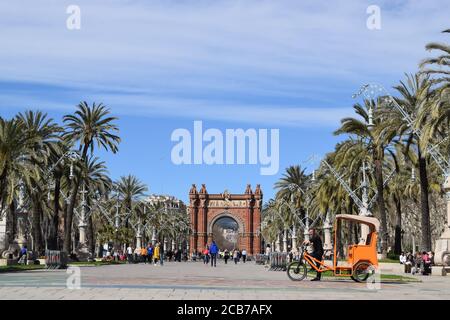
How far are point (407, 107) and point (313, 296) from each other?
28.4m

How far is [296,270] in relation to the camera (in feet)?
79.5

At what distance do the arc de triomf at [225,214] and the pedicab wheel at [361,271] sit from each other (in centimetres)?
12452

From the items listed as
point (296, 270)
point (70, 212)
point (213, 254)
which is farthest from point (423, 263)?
point (70, 212)

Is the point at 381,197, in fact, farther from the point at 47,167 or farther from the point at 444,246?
the point at 47,167

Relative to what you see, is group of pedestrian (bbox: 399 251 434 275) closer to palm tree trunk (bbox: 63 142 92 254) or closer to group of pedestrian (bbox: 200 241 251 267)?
group of pedestrian (bbox: 200 241 251 267)

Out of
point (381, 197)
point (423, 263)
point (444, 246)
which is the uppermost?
point (381, 197)

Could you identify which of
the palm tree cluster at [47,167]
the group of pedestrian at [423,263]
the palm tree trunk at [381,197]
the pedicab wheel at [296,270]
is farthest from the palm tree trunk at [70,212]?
the pedicab wheel at [296,270]

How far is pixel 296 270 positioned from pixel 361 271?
2257 millimetres

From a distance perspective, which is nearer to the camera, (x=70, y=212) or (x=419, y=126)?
(x=419, y=126)

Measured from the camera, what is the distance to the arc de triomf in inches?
5817

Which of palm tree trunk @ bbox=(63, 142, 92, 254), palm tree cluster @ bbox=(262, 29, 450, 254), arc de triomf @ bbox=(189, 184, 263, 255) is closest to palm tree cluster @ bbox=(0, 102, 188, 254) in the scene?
palm tree trunk @ bbox=(63, 142, 92, 254)

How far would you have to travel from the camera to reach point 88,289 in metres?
17.1
